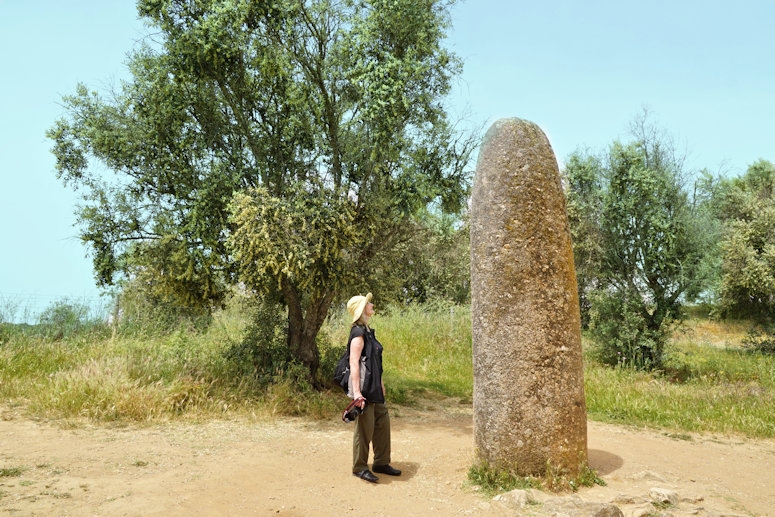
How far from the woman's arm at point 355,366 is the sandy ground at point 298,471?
1.11 metres

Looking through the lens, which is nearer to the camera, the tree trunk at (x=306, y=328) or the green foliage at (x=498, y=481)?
the green foliage at (x=498, y=481)

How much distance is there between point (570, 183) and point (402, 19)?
9880mm

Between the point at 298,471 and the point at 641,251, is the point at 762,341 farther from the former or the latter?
the point at 298,471

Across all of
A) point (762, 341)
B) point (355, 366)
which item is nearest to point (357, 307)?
point (355, 366)

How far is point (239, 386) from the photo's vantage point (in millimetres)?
11734

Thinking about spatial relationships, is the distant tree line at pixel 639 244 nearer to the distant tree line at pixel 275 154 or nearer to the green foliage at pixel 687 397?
the green foliage at pixel 687 397

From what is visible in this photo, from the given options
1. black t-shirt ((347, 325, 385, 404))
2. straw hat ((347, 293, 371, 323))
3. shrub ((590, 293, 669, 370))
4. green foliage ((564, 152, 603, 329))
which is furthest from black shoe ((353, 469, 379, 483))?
green foliage ((564, 152, 603, 329))

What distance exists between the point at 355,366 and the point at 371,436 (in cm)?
92

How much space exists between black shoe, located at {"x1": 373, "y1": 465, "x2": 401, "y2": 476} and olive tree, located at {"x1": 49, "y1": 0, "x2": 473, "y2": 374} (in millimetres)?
3948

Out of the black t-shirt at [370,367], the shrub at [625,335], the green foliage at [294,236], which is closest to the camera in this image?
the black t-shirt at [370,367]

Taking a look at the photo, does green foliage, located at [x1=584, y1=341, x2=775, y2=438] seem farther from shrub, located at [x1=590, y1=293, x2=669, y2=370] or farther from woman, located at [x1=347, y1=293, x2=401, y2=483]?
woman, located at [x1=347, y1=293, x2=401, y2=483]

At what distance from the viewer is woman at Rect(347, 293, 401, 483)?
744cm

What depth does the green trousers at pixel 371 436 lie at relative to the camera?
296 inches

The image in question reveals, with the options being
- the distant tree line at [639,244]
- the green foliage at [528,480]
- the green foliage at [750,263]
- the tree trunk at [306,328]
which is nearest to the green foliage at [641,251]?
the distant tree line at [639,244]
